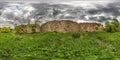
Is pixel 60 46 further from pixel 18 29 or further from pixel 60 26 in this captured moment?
pixel 60 26

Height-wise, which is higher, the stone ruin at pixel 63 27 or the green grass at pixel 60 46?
the stone ruin at pixel 63 27

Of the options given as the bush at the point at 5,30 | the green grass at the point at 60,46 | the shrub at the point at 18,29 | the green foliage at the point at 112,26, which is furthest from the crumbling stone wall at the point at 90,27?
the bush at the point at 5,30

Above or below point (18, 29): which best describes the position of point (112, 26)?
below

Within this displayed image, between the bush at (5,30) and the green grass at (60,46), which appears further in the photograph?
the bush at (5,30)

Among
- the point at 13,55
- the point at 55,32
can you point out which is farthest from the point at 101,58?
the point at 55,32

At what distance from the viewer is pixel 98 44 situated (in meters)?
63.6

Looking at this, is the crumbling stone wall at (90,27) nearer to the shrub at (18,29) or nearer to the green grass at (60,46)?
the green grass at (60,46)

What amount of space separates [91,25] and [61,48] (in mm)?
15246

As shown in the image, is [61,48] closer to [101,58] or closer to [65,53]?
[65,53]

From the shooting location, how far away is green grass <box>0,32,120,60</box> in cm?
5688

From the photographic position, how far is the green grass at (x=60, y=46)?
56875 millimetres

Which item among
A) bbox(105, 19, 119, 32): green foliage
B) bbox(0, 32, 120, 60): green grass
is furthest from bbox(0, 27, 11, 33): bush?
bbox(105, 19, 119, 32): green foliage

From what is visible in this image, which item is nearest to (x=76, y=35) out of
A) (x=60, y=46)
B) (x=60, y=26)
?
(x=60, y=46)

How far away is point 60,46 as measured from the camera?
202 ft
